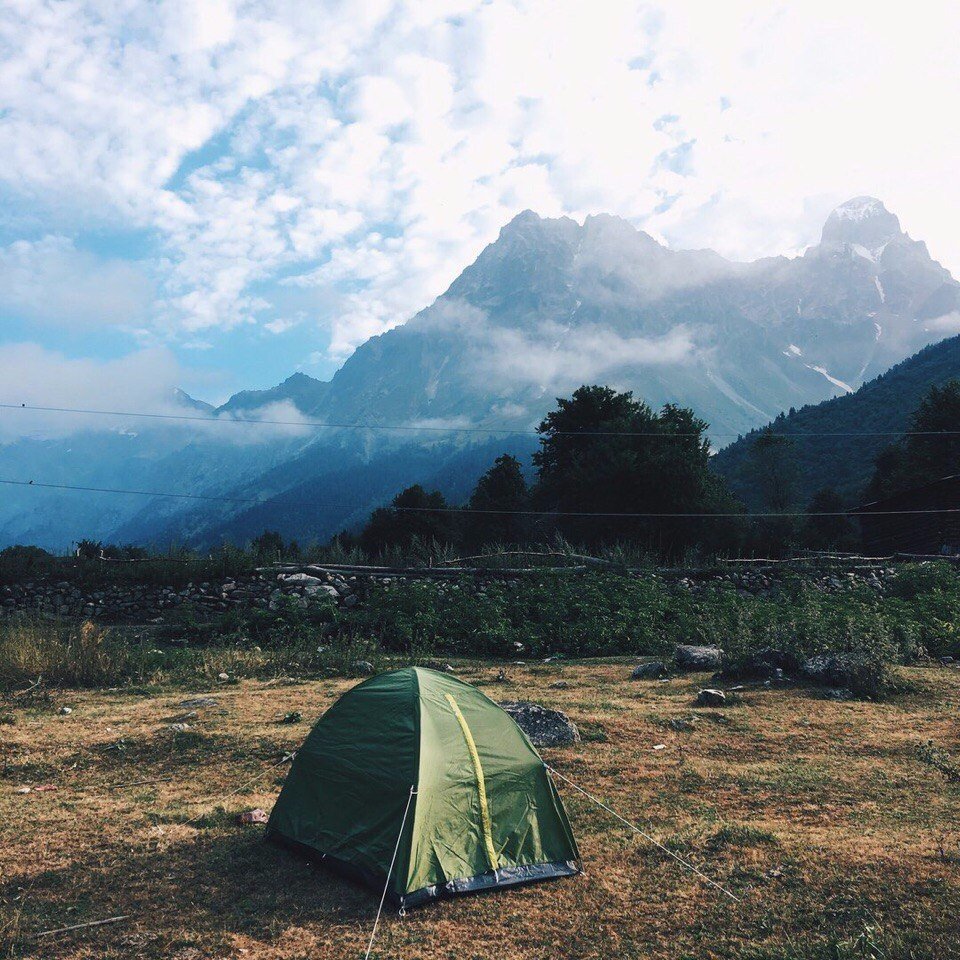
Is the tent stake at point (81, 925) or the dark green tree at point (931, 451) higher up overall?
the dark green tree at point (931, 451)

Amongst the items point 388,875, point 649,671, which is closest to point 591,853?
point 388,875

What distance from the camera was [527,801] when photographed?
634 cm

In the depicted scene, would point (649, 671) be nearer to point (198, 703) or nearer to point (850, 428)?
point (198, 703)

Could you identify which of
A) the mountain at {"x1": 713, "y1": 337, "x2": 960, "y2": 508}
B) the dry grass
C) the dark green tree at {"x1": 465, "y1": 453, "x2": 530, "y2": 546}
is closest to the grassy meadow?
the dry grass

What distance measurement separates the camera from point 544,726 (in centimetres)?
955

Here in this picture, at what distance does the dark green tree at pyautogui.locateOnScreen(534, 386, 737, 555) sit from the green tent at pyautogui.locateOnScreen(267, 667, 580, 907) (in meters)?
27.8

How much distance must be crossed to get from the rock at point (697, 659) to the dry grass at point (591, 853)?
12.7 ft

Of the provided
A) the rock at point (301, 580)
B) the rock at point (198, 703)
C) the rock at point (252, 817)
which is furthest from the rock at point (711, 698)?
the rock at point (301, 580)

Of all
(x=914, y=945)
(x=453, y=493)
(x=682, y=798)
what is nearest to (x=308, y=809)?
(x=682, y=798)

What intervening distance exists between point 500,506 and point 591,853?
44.1 meters

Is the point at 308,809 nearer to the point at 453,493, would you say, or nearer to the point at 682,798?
the point at 682,798

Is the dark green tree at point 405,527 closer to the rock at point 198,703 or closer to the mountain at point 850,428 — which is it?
the rock at point 198,703

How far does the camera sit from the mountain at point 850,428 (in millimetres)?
75375

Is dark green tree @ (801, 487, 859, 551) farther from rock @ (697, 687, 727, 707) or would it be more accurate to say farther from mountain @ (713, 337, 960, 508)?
rock @ (697, 687, 727, 707)
